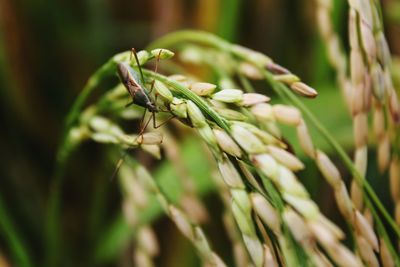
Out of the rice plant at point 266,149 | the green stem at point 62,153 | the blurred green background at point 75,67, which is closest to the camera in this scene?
the rice plant at point 266,149

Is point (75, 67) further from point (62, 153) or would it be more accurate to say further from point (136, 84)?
point (136, 84)

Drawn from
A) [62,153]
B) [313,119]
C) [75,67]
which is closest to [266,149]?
[313,119]

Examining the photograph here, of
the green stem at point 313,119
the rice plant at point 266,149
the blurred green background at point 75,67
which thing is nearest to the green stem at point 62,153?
the rice plant at point 266,149

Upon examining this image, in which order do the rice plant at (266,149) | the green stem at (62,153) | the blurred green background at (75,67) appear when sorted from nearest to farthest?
the rice plant at (266,149)
the green stem at (62,153)
the blurred green background at (75,67)

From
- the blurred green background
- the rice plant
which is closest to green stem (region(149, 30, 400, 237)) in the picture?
the rice plant

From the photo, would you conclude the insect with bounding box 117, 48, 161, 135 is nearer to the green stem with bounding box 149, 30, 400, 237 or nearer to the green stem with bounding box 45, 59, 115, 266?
the green stem with bounding box 45, 59, 115, 266

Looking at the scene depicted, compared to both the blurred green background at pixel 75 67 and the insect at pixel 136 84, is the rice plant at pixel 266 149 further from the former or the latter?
the blurred green background at pixel 75 67

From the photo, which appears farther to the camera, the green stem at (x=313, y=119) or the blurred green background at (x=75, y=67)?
the blurred green background at (x=75, y=67)

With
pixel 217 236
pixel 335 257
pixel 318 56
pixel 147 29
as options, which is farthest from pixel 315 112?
pixel 335 257
